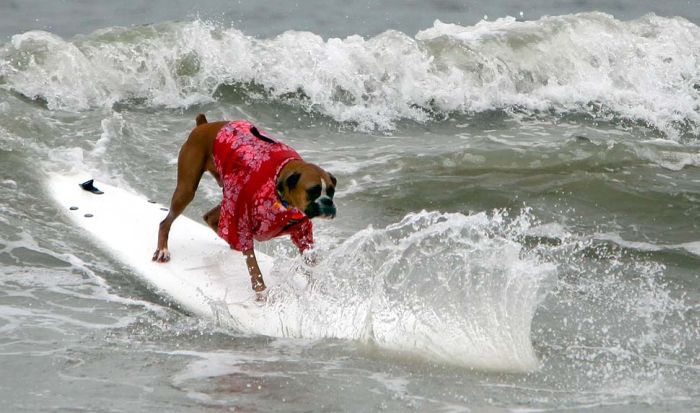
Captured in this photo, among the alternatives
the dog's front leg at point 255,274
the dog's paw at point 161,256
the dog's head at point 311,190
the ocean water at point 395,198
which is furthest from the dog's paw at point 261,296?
the dog's paw at point 161,256

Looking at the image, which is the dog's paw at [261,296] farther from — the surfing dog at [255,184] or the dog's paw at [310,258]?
the dog's paw at [310,258]

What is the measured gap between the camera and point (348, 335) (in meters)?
5.87

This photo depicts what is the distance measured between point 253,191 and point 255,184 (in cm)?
4

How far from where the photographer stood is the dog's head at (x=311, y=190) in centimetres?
561

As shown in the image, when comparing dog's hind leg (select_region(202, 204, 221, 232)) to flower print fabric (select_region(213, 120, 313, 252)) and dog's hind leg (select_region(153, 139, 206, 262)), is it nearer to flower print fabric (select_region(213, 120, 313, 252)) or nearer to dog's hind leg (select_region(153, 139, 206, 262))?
dog's hind leg (select_region(153, 139, 206, 262))

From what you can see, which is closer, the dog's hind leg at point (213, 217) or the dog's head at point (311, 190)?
the dog's head at point (311, 190)

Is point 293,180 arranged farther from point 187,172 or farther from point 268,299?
point 187,172

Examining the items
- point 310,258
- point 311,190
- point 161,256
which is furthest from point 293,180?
point 161,256

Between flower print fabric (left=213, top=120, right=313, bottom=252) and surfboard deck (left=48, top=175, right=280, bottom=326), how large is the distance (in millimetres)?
382

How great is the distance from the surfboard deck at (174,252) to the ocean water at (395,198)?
11 centimetres

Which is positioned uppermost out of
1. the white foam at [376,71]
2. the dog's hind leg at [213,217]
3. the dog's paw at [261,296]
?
the white foam at [376,71]

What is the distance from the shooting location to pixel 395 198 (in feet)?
29.9

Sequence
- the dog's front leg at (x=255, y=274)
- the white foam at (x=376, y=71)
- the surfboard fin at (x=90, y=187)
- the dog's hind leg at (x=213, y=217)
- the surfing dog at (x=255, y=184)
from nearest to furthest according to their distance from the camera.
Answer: the surfing dog at (x=255, y=184) < the dog's front leg at (x=255, y=274) < the dog's hind leg at (x=213, y=217) < the surfboard fin at (x=90, y=187) < the white foam at (x=376, y=71)

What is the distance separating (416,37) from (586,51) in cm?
229
